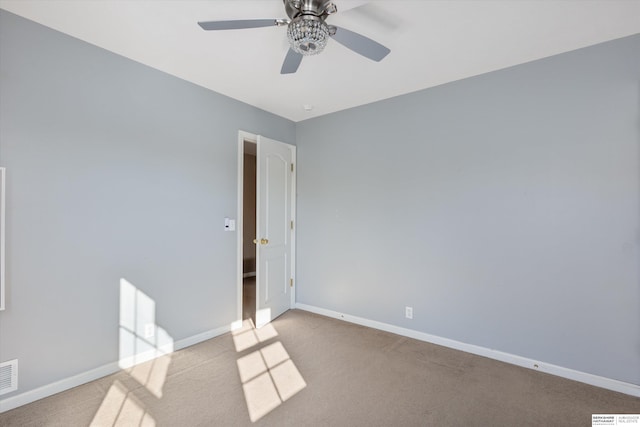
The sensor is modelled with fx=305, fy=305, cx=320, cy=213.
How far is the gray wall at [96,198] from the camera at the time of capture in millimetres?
2029

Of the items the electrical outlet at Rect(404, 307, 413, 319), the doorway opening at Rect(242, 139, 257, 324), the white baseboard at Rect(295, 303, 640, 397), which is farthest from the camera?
the doorway opening at Rect(242, 139, 257, 324)

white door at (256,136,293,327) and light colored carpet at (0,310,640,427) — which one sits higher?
white door at (256,136,293,327)

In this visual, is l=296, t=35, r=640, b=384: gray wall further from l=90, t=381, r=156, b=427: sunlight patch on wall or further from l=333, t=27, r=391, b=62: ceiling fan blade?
l=90, t=381, r=156, b=427: sunlight patch on wall

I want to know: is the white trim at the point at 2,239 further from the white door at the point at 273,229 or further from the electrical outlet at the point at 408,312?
the electrical outlet at the point at 408,312

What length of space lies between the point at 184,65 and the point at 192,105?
16.9 inches

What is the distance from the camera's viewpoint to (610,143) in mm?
2281

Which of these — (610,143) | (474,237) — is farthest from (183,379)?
(610,143)

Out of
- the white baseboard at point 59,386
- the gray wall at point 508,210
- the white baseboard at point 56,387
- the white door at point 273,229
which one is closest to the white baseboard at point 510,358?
the gray wall at point 508,210

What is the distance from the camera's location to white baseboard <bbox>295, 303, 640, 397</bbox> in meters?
2.23

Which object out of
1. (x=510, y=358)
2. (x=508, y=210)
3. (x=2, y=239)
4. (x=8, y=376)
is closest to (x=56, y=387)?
(x=8, y=376)

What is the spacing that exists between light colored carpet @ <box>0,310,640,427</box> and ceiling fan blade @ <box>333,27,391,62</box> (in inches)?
90.8

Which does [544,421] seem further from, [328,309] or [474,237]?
[328,309]

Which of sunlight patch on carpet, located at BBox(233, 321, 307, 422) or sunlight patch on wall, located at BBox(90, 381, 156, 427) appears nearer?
sunlight patch on wall, located at BBox(90, 381, 156, 427)

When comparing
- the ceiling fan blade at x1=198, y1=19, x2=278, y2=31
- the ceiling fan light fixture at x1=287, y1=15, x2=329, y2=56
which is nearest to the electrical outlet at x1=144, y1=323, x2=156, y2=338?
the ceiling fan blade at x1=198, y1=19, x2=278, y2=31
